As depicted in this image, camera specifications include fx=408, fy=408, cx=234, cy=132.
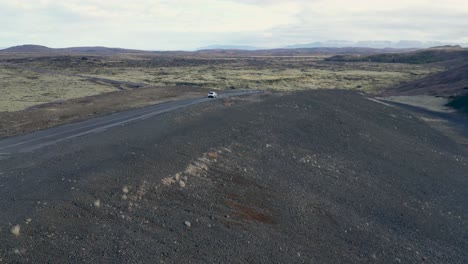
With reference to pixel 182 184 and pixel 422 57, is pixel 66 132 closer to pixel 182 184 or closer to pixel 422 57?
pixel 182 184

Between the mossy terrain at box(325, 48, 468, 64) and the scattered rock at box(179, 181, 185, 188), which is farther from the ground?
the mossy terrain at box(325, 48, 468, 64)

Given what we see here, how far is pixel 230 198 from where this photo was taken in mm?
17828

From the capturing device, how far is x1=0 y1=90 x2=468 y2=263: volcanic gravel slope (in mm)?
13523

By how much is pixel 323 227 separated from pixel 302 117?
62.6ft

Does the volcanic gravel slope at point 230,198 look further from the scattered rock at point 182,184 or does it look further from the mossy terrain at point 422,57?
the mossy terrain at point 422,57

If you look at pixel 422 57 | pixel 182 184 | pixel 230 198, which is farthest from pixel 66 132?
pixel 422 57

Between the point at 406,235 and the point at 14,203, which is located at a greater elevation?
the point at 14,203

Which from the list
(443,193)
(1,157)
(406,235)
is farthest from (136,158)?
(443,193)

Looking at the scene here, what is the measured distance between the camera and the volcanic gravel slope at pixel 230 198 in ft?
44.4

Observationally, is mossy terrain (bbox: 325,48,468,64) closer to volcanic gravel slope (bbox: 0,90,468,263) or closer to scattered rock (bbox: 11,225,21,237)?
volcanic gravel slope (bbox: 0,90,468,263)

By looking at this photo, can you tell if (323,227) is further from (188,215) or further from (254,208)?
(188,215)

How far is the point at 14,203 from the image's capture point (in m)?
14.7

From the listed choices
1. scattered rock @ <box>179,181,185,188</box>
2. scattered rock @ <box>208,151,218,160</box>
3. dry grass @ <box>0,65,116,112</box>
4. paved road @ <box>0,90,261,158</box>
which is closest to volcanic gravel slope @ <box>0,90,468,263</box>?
scattered rock @ <box>179,181,185,188</box>

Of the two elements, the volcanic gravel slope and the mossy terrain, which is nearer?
the volcanic gravel slope
